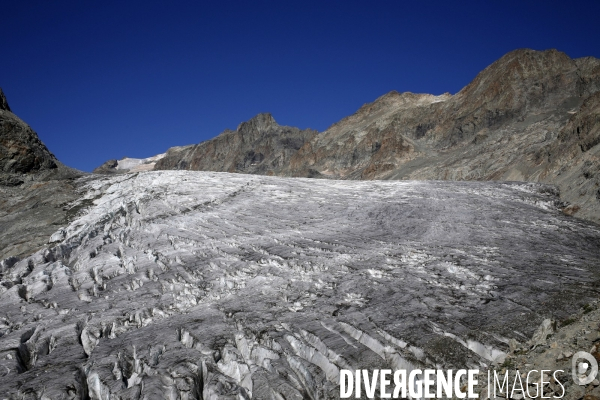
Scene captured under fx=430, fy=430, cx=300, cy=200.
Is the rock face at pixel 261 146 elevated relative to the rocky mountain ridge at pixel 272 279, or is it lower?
elevated

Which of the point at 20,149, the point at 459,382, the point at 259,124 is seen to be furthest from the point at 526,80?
the point at 259,124

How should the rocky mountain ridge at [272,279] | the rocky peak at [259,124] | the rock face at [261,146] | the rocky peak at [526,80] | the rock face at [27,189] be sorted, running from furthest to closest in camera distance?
1. the rocky peak at [259,124]
2. the rock face at [261,146]
3. the rocky peak at [526,80]
4. the rock face at [27,189]
5. the rocky mountain ridge at [272,279]

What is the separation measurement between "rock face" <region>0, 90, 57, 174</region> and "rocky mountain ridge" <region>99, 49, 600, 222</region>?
41679 millimetres

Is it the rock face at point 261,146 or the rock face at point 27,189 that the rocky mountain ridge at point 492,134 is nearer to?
the rock face at point 261,146

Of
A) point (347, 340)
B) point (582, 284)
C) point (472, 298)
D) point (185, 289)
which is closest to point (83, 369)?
point (185, 289)

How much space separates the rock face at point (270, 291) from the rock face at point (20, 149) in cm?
1036

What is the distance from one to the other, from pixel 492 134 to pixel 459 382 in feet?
305

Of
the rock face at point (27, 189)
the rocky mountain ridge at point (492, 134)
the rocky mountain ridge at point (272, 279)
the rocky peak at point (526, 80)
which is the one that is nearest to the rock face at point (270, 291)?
the rocky mountain ridge at point (272, 279)

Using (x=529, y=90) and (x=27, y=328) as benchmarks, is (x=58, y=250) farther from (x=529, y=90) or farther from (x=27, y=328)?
(x=529, y=90)

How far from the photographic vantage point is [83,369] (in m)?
12.6

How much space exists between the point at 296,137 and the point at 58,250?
169150 mm

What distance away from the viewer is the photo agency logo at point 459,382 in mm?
9969

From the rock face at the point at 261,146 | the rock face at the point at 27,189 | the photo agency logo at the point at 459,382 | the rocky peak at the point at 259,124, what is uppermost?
the rocky peak at the point at 259,124

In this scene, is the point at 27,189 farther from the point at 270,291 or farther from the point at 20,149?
the point at 270,291
